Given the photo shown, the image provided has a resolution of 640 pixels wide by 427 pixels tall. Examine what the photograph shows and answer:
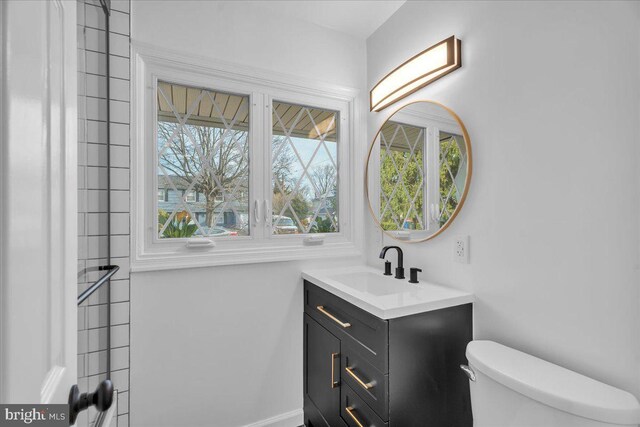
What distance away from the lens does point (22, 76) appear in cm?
39

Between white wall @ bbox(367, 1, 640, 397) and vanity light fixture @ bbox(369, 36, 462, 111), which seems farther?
vanity light fixture @ bbox(369, 36, 462, 111)

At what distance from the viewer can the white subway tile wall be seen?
1.08 metres

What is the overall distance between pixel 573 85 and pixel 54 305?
5.07ft

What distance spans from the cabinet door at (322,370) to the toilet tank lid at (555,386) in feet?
2.29

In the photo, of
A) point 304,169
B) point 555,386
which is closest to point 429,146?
point 304,169

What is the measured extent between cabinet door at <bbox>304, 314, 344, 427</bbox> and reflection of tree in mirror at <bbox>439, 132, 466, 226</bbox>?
0.86 meters

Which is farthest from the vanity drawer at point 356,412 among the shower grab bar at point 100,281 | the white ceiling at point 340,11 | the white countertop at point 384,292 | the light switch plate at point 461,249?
the white ceiling at point 340,11

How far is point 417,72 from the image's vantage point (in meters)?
1.61

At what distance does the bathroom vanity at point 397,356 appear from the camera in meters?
1.18

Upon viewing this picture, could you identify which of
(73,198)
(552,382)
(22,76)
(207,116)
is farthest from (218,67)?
(552,382)

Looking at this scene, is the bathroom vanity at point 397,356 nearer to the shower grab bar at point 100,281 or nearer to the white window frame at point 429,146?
the white window frame at point 429,146

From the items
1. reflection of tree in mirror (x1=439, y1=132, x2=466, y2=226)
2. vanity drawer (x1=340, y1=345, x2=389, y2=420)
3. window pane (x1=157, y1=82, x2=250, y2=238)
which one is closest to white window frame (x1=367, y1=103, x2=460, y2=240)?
reflection of tree in mirror (x1=439, y1=132, x2=466, y2=226)

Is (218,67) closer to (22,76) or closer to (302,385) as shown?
(22,76)

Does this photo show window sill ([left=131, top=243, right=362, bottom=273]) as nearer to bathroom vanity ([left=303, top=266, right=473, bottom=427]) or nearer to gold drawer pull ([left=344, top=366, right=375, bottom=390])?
bathroom vanity ([left=303, top=266, right=473, bottom=427])
